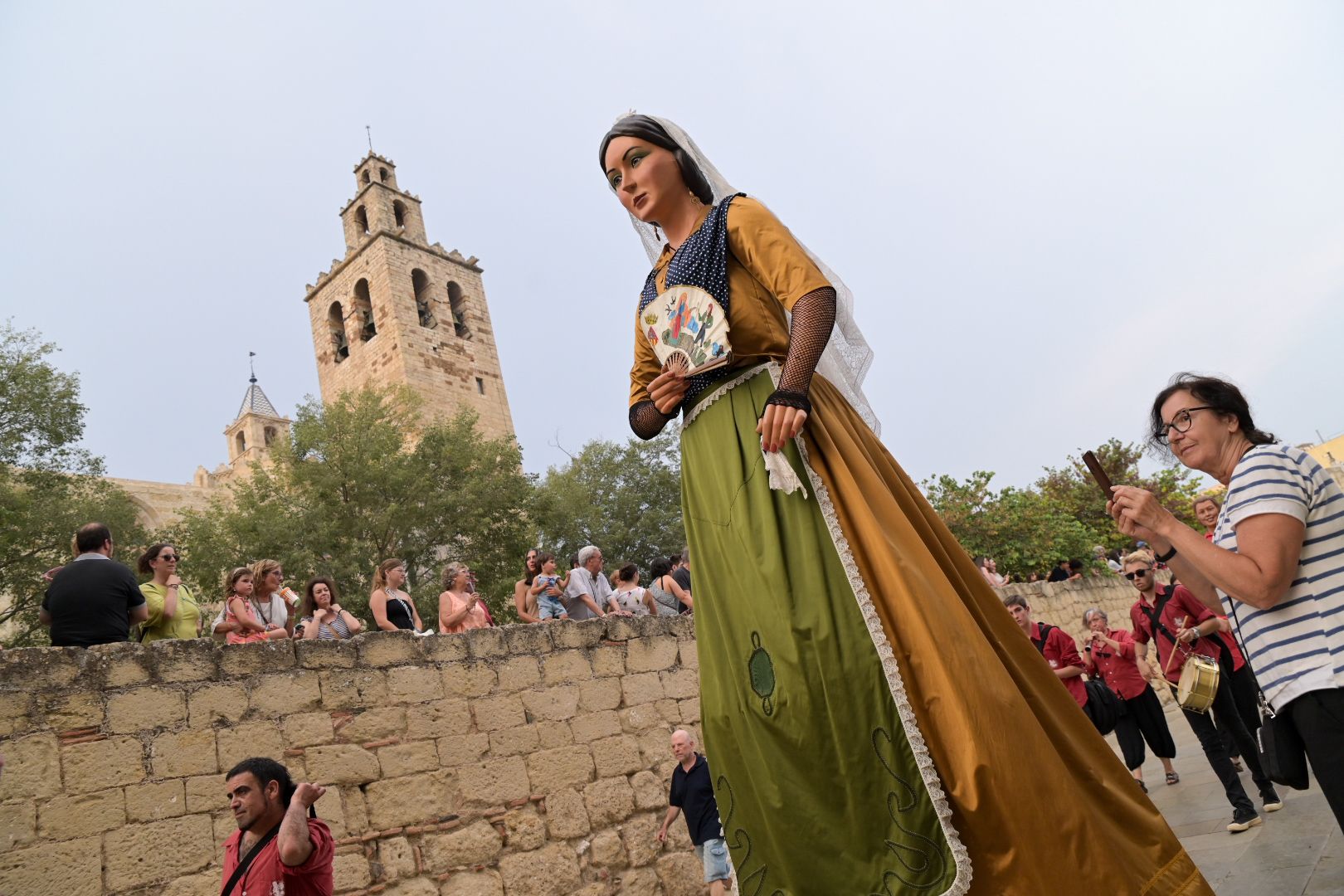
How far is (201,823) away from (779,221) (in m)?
4.38

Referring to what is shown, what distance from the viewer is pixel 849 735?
6.29ft

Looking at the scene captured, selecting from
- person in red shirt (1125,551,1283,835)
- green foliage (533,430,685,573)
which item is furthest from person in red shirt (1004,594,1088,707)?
green foliage (533,430,685,573)

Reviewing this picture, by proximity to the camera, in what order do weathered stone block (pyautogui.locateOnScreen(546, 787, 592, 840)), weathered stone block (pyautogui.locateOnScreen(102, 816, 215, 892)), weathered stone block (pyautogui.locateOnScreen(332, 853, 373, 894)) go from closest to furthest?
weathered stone block (pyautogui.locateOnScreen(102, 816, 215, 892)) < weathered stone block (pyautogui.locateOnScreen(332, 853, 373, 894)) < weathered stone block (pyautogui.locateOnScreen(546, 787, 592, 840))

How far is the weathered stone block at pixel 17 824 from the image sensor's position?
161 inches

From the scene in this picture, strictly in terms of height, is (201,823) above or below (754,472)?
below

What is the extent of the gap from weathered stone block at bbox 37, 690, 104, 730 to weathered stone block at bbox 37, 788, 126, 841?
1.10 feet

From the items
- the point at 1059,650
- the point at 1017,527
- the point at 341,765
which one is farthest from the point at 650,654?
the point at 1017,527

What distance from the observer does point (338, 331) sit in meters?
32.7

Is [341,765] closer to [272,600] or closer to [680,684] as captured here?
→ [272,600]

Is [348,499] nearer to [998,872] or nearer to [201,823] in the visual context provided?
[201,823]

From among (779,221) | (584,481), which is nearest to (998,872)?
(779,221)

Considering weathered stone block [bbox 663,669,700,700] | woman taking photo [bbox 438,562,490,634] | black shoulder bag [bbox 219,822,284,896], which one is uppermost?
woman taking photo [bbox 438,562,490,634]

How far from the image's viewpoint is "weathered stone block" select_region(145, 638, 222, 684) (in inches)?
189

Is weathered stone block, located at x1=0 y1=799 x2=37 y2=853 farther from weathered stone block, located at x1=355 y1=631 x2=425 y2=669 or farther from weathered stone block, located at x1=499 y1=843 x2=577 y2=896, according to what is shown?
weathered stone block, located at x1=499 y1=843 x2=577 y2=896
